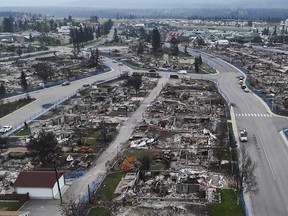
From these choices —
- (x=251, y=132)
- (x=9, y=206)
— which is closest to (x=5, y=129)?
(x=9, y=206)

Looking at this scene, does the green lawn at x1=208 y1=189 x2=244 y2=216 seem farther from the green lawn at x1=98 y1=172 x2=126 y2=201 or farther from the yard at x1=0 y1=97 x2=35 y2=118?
the yard at x1=0 y1=97 x2=35 y2=118

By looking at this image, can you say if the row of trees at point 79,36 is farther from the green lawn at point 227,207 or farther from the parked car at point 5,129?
the green lawn at point 227,207

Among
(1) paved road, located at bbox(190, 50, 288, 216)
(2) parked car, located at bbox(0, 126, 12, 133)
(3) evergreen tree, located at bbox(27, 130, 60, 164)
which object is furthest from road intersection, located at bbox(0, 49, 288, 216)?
(3) evergreen tree, located at bbox(27, 130, 60, 164)

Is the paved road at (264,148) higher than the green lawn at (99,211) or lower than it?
higher

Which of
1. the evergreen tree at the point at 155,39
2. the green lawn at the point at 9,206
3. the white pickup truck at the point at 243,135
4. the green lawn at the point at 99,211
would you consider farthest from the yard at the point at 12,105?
the evergreen tree at the point at 155,39

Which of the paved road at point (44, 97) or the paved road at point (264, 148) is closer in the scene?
the paved road at point (264, 148)

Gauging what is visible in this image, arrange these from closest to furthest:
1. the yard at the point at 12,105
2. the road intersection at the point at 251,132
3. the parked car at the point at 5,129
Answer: the road intersection at the point at 251,132 < the parked car at the point at 5,129 < the yard at the point at 12,105

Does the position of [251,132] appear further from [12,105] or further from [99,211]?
[12,105]
